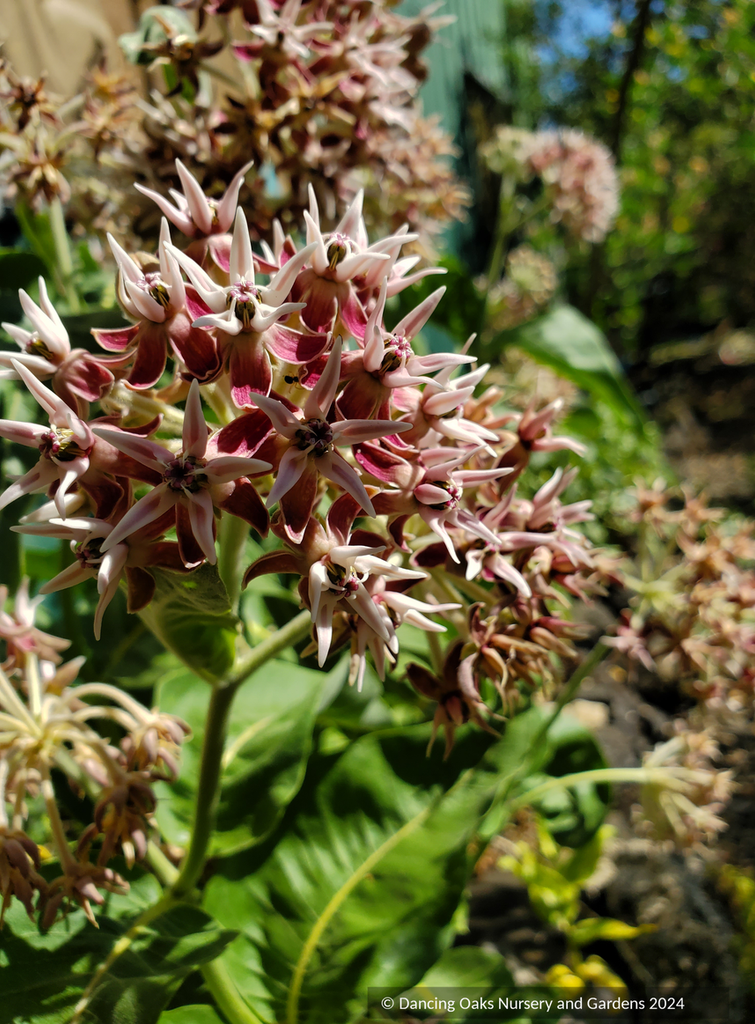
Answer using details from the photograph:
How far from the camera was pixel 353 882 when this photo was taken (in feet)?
3.22

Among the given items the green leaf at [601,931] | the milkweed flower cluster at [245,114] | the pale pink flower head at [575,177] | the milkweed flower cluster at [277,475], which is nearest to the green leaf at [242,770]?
the milkweed flower cluster at [277,475]

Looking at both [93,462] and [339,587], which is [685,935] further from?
[93,462]

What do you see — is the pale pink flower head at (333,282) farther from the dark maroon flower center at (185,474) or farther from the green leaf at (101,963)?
the green leaf at (101,963)

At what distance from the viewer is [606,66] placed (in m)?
6.16

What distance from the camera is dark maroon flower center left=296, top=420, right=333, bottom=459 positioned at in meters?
0.51

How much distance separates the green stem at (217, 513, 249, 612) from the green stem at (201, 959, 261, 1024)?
473mm

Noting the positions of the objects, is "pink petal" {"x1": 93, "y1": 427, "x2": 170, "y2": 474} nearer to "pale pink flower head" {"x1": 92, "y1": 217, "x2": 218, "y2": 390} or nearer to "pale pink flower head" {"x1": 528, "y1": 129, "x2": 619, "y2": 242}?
"pale pink flower head" {"x1": 92, "y1": 217, "x2": 218, "y2": 390}

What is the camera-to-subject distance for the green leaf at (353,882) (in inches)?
37.0

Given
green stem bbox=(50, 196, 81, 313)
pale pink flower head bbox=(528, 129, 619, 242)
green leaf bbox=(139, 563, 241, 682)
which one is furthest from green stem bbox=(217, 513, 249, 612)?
pale pink flower head bbox=(528, 129, 619, 242)

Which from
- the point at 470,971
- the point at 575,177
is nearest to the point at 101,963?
the point at 470,971

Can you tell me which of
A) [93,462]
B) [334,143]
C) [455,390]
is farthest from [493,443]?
[334,143]

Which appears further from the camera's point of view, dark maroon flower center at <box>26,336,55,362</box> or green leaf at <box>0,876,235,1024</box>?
green leaf at <box>0,876,235,1024</box>

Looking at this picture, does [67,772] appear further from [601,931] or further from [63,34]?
[601,931]

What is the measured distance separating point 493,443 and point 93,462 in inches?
15.7
